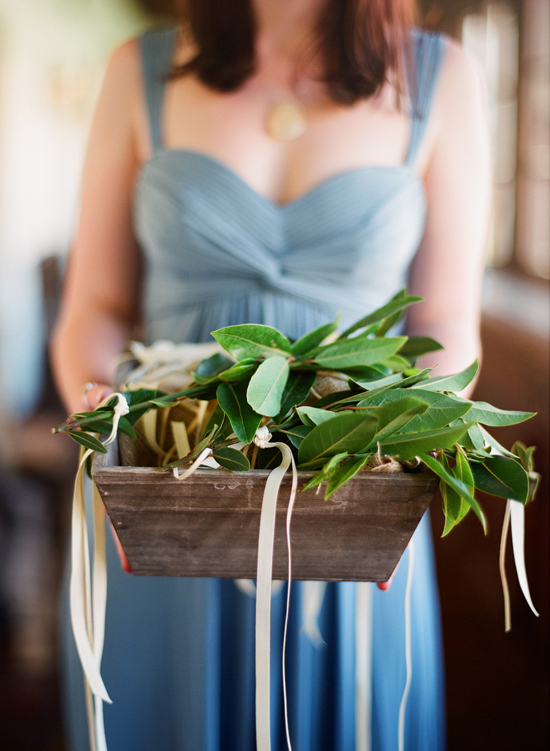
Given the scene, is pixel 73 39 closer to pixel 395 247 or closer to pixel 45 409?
pixel 45 409

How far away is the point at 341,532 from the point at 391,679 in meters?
0.44

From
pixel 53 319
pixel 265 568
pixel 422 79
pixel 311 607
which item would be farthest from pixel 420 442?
pixel 53 319

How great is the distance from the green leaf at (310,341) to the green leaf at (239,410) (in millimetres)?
64

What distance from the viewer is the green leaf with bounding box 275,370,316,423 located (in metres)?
0.45

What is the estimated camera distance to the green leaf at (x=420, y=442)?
1.25ft

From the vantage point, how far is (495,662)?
1591 mm

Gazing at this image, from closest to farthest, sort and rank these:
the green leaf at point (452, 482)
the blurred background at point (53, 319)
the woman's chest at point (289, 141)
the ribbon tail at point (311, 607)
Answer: the green leaf at point (452, 482) → the ribbon tail at point (311, 607) → the woman's chest at point (289, 141) → the blurred background at point (53, 319)

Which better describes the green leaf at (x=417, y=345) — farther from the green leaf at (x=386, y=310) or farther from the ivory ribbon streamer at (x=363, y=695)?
the ivory ribbon streamer at (x=363, y=695)

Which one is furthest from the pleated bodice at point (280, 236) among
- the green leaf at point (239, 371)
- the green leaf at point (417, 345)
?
the green leaf at point (239, 371)

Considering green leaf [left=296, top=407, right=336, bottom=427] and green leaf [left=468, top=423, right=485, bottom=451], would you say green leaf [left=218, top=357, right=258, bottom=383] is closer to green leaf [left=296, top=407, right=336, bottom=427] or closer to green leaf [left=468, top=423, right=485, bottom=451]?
green leaf [left=296, top=407, right=336, bottom=427]

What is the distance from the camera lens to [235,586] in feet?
2.51

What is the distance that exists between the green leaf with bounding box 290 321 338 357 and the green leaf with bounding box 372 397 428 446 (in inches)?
4.7

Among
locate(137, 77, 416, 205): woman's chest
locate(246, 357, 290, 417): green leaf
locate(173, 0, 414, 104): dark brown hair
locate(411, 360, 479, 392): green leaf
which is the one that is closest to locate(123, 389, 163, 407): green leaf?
locate(246, 357, 290, 417): green leaf

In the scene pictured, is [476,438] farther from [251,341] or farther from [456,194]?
[456,194]
